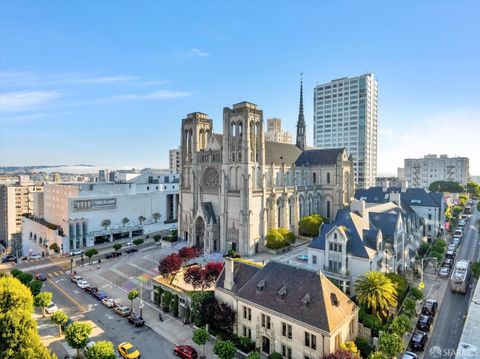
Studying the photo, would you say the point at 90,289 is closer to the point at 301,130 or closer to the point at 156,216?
the point at 156,216

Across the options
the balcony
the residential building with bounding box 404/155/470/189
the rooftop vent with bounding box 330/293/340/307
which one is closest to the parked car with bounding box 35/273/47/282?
the balcony

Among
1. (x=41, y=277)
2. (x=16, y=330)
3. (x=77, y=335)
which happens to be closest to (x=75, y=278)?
(x=41, y=277)

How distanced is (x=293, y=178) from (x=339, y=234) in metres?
40.5

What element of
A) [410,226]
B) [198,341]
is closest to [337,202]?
[410,226]

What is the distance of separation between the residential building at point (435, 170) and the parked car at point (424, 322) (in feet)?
519

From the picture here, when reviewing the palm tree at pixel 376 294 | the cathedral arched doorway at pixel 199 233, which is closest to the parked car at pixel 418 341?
Result: the palm tree at pixel 376 294

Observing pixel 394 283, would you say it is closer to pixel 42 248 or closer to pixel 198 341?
pixel 198 341

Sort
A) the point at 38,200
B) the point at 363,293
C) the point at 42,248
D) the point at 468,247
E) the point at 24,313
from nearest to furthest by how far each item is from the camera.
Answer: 1. the point at 24,313
2. the point at 363,293
3. the point at 468,247
4. the point at 42,248
5. the point at 38,200

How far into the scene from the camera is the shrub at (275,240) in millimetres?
66250

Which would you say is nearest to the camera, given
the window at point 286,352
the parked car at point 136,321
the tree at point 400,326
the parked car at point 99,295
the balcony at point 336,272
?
the window at point 286,352

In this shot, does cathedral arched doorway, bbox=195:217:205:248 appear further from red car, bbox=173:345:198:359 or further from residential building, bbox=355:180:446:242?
residential building, bbox=355:180:446:242

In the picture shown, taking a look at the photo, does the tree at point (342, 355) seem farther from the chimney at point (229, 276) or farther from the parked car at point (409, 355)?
the chimney at point (229, 276)

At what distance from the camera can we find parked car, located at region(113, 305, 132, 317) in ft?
138

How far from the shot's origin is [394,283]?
127 feet
